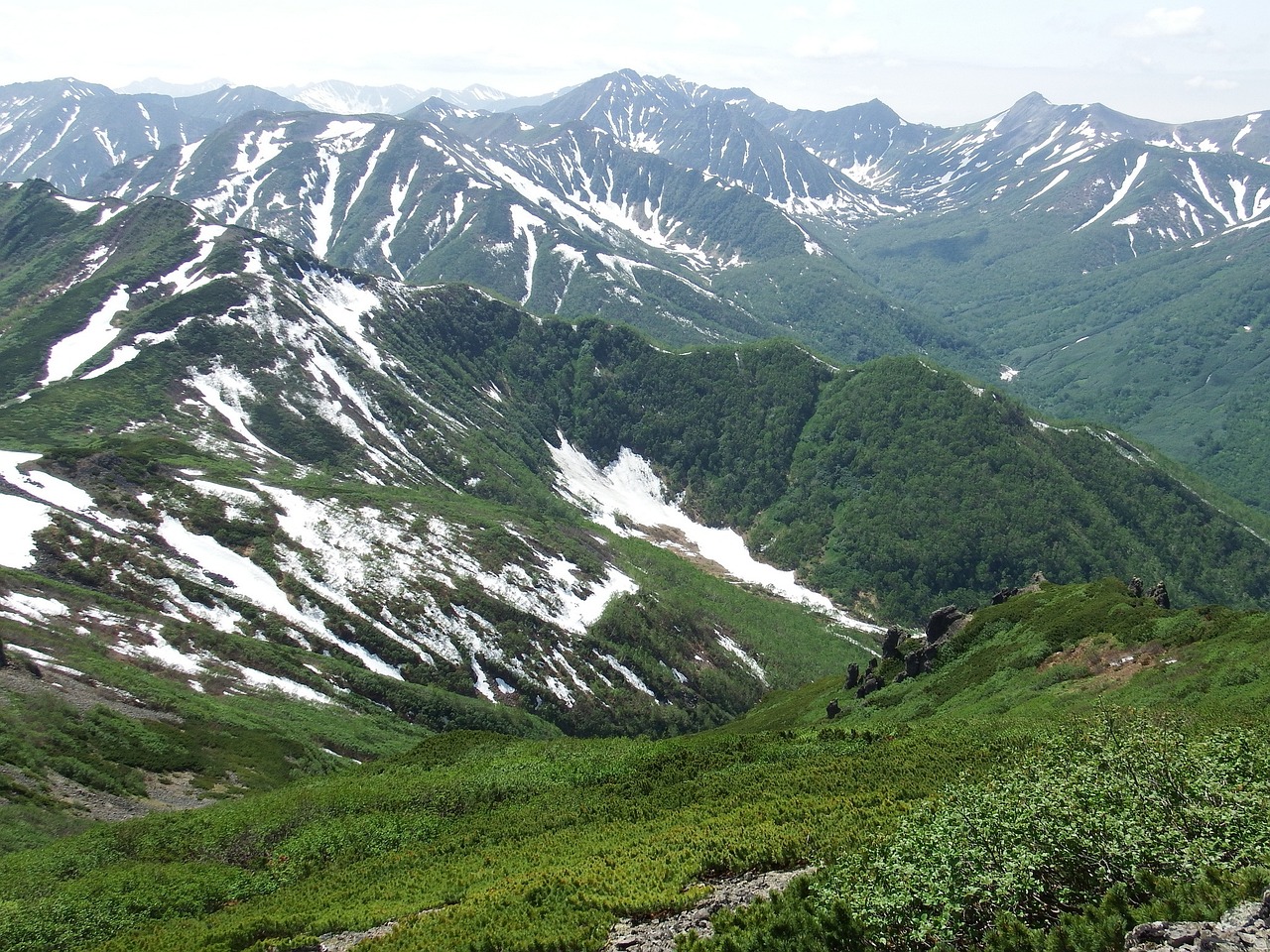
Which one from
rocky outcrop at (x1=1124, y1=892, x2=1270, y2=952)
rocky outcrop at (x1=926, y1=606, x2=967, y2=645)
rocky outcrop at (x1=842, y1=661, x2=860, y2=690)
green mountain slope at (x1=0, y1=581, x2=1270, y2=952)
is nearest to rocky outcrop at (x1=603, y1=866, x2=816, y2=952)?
green mountain slope at (x1=0, y1=581, x2=1270, y2=952)

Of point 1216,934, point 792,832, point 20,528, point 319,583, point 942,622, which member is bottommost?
point 319,583

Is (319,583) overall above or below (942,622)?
below

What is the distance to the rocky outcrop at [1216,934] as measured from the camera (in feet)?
68.2

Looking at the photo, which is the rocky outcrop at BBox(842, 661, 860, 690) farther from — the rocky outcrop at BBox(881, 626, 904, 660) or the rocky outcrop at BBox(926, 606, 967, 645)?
the rocky outcrop at BBox(926, 606, 967, 645)

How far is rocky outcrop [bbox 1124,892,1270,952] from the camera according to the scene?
20.8 m

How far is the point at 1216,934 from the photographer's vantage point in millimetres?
21281

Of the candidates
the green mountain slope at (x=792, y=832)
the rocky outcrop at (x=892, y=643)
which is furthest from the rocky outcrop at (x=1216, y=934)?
the rocky outcrop at (x=892, y=643)

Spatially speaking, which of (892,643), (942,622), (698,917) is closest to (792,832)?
(698,917)

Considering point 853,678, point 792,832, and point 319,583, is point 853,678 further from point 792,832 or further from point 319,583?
point 319,583

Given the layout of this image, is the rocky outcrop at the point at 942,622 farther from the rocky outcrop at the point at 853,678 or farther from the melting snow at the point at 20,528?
the melting snow at the point at 20,528

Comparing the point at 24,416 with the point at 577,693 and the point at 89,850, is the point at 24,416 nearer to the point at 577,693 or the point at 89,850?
the point at 577,693

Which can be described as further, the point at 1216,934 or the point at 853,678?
the point at 853,678

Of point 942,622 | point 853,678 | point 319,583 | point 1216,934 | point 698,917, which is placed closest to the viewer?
point 1216,934

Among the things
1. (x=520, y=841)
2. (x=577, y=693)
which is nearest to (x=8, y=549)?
(x=577, y=693)
